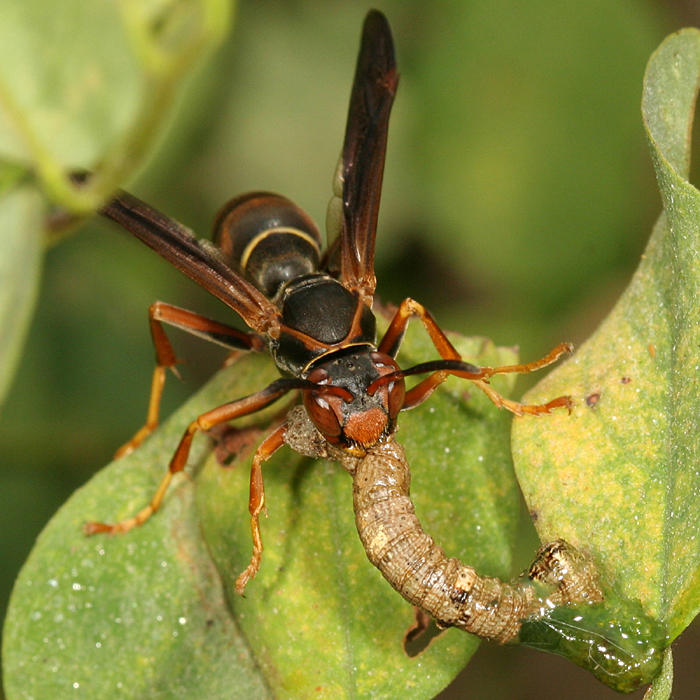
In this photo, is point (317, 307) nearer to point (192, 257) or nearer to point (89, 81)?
point (192, 257)

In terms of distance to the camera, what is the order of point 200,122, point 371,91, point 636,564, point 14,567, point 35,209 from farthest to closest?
point 200,122 → point 14,567 → point 371,91 → point 636,564 → point 35,209

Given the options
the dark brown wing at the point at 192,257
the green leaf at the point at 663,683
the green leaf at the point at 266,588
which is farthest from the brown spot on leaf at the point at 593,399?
the dark brown wing at the point at 192,257

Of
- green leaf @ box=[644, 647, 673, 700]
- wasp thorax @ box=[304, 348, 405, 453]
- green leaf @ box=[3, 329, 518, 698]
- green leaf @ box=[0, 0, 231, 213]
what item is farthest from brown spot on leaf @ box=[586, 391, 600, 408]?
green leaf @ box=[0, 0, 231, 213]

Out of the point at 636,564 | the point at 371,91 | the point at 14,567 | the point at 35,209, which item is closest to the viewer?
the point at 35,209

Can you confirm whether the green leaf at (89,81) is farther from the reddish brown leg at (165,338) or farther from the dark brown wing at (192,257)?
the reddish brown leg at (165,338)

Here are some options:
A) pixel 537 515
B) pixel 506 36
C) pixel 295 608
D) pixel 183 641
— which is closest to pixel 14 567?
pixel 183 641

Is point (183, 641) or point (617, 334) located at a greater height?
point (617, 334)

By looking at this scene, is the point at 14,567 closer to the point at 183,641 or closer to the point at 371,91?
the point at 183,641

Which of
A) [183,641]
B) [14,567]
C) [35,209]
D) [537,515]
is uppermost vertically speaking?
[35,209]
